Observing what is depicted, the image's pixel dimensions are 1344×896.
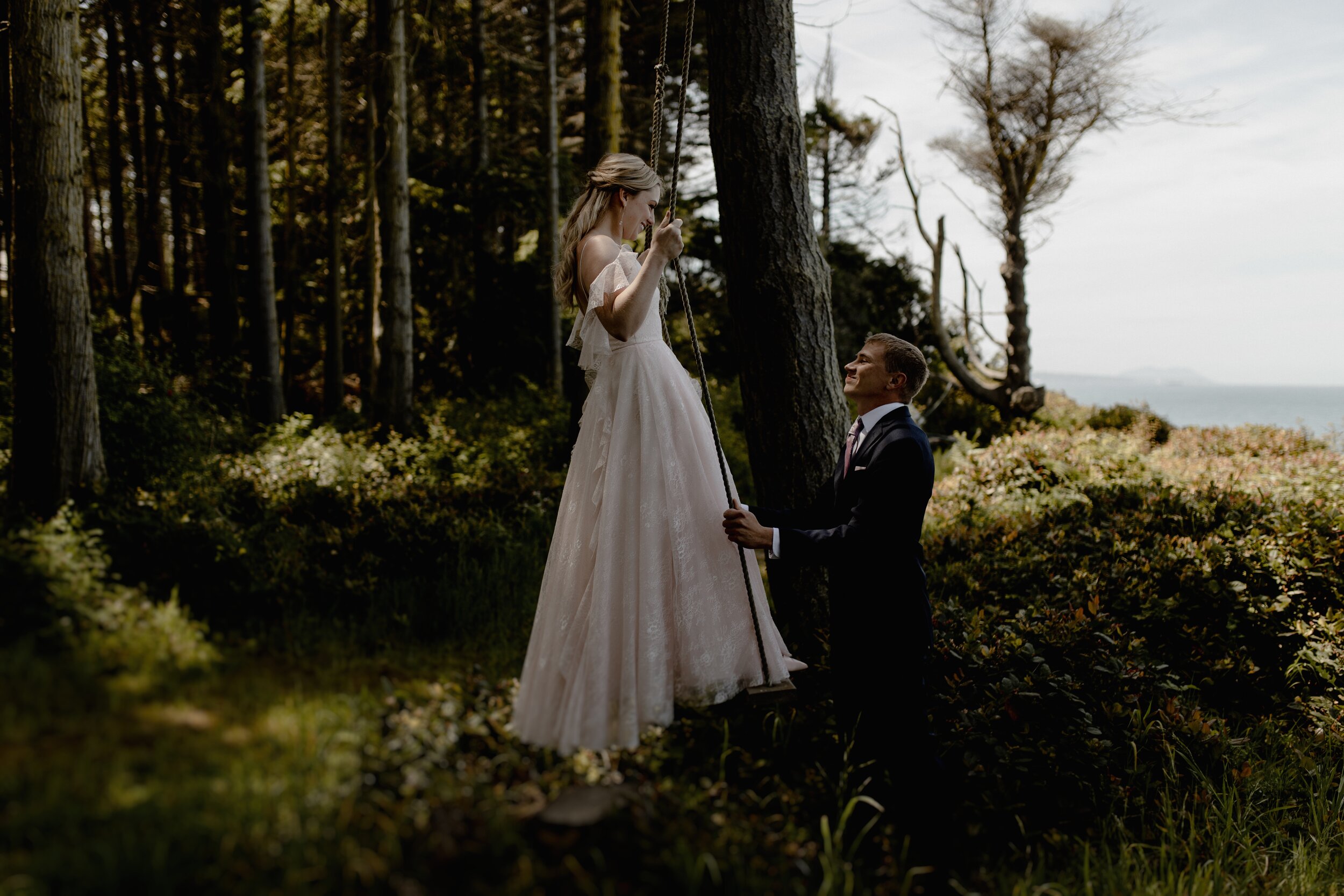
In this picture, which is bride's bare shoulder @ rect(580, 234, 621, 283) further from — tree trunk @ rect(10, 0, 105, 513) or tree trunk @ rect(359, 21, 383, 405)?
tree trunk @ rect(359, 21, 383, 405)

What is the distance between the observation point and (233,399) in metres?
11.5

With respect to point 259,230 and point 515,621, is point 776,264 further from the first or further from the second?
point 259,230

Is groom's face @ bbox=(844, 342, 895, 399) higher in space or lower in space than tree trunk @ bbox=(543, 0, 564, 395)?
lower

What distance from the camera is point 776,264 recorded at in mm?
4492

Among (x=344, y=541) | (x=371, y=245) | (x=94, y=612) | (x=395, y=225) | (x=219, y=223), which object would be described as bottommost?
(x=344, y=541)

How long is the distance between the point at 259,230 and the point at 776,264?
358 inches

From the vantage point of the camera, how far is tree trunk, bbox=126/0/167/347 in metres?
13.6

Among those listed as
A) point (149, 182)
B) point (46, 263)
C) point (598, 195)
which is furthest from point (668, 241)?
point (149, 182)

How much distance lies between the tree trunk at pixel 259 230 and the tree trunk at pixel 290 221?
366 cm

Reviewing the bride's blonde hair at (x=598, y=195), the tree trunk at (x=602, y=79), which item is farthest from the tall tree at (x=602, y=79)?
the bride's blonde hair at (x=598, y=195)

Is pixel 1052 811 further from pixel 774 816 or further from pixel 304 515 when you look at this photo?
pixel 304 515

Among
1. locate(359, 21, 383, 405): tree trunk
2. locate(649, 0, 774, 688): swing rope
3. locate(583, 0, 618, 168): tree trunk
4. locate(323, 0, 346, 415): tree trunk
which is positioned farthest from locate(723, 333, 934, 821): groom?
locate(323, 0, 346, 415): tree trunk

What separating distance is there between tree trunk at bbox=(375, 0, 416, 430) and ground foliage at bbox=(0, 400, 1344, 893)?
2.75 metres

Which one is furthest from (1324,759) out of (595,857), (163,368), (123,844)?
(163,368)
